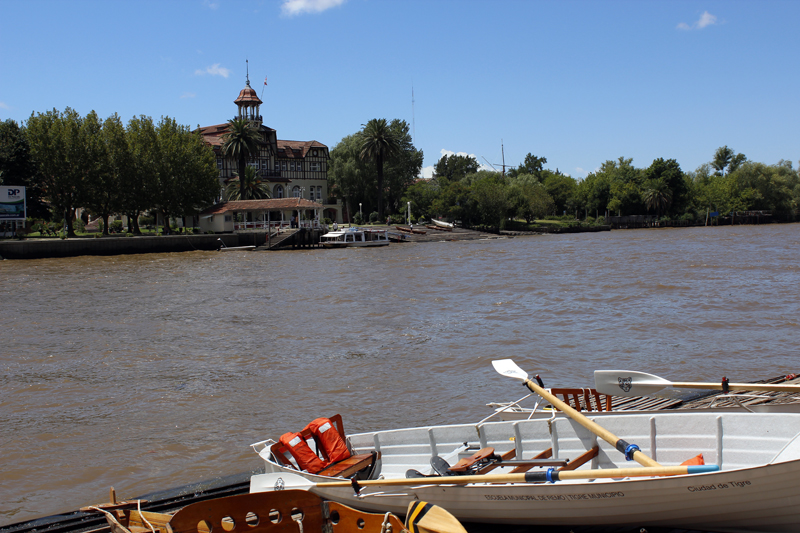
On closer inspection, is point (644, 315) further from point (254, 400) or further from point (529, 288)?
point (254, 400)

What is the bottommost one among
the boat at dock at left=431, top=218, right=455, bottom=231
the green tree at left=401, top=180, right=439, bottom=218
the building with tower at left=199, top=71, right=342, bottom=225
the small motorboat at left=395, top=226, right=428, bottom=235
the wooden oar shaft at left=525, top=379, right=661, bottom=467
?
the wooden oar shaft at left=525, top=379, right=661, bottom=467

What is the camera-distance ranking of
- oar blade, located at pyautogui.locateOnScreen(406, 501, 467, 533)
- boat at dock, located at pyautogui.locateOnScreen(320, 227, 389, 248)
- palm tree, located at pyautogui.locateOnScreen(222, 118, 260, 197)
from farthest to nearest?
palm tree, located at pyautogui.locateOnScreen(222, 118, 260, 197), boat at dock, located at pyautogui.locateOnScreen(320, 227, 389, 248), oar blade, located at pyautogui.locateOnScreen(406, 501, 467, 533)

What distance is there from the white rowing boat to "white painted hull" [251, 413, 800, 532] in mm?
11

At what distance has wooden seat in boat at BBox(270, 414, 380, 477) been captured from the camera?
24.7ft

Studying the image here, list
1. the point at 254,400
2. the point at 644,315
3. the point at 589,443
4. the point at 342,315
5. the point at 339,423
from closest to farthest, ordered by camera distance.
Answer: the point at 589,443 < the point at 339,423 < the point at 254,400 < the point at 644,315 < the point at 342,315

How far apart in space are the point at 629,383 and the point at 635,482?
116 inches

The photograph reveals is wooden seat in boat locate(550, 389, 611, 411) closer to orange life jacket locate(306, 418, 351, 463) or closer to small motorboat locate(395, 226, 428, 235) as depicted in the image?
orange life jacket locate(306, 418, 351, 463)

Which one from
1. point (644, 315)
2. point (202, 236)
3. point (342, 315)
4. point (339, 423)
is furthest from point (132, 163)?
point (339, 423)

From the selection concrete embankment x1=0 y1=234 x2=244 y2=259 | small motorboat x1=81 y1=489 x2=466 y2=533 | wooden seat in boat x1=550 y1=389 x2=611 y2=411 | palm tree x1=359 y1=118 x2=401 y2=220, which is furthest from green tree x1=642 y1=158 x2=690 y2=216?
small motorboat x1=81 y1=489 x2=466 y2=533

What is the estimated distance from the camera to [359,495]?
692 centimetres

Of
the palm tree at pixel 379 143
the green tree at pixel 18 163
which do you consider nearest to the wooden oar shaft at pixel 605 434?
the green tree at pixel 18 163

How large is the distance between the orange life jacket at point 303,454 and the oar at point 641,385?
4.02 meters

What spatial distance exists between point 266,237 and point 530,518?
61.3 meters

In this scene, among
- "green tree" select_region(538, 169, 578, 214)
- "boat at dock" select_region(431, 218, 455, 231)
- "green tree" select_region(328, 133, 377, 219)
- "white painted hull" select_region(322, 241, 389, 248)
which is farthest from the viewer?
"green tree" select_region(538, 169, 578, 214)
